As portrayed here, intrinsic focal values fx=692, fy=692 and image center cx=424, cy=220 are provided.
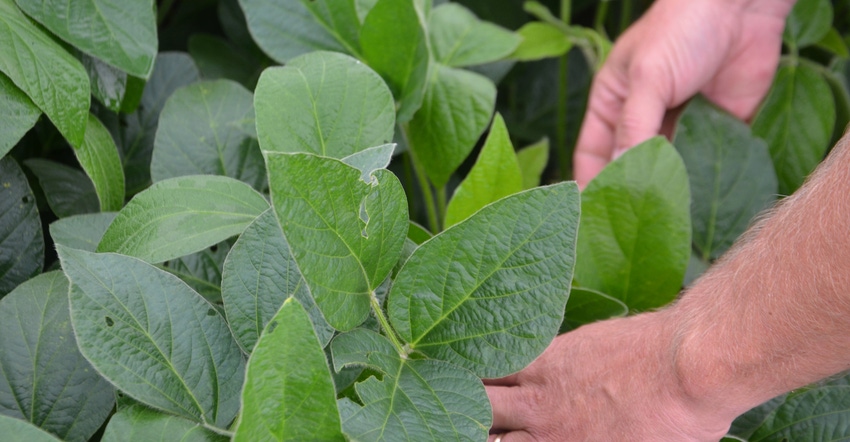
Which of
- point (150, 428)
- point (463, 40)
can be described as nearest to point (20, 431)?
point (150, 428)

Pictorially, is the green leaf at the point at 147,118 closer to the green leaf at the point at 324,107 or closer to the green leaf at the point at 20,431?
the green leaf at the point at 324,107

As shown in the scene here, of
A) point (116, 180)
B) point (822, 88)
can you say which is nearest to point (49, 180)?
point (116, 180)

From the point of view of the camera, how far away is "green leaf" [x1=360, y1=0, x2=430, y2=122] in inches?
20.7

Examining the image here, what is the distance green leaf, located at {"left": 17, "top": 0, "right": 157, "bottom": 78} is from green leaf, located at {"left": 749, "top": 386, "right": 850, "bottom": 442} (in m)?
0.50

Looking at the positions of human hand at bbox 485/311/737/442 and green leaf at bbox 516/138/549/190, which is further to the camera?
green leaf at bbox 516/138/549/190

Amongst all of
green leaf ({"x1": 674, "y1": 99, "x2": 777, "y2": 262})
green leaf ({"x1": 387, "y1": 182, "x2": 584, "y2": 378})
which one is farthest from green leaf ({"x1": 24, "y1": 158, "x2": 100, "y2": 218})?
green leaf ({"x1": 674, "y1": 99, "x2": 777, "y2": 262})

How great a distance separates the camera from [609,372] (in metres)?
0.44

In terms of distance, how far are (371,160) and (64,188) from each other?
0.96 ft

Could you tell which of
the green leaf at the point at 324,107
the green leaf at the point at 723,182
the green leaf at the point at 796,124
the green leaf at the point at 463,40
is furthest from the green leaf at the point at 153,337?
the green leaf at the point at 796,124

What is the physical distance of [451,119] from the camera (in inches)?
22.9

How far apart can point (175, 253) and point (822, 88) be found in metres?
0.68

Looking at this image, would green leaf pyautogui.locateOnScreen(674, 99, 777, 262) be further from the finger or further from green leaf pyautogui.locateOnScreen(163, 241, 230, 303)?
green leaf pyautogui.locateOnScreen(163, 241, 230, 303)

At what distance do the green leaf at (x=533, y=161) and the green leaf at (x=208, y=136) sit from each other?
0.92 feet

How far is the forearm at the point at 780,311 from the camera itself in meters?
0.36
